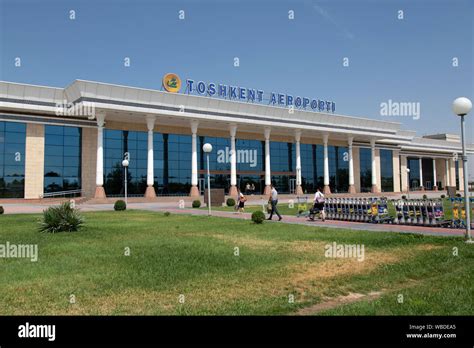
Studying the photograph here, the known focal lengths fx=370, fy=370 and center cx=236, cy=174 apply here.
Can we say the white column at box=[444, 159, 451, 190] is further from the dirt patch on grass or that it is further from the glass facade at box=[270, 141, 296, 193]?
the dirt patch on grass

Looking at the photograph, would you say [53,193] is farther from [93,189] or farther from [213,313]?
[213,313]

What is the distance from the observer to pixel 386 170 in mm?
73125

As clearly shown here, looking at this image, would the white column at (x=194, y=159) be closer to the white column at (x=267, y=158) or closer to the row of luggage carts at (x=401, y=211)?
the white column at (x=267, y=158)

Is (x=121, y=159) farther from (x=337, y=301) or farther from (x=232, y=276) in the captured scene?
(x=337, y=301)

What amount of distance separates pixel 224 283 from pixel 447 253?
634cm

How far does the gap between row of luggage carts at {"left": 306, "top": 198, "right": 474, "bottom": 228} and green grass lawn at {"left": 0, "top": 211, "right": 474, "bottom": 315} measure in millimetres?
4246

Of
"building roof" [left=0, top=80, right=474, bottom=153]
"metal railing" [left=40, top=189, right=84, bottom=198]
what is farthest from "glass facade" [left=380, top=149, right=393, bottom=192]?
"metal railing" [left=40, top=189, right=84, bottom=198]

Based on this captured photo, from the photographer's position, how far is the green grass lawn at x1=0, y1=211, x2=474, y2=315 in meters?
5.80

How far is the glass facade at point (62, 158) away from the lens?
41.8 metres

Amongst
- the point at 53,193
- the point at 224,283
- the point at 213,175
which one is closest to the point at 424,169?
the point at 213,175

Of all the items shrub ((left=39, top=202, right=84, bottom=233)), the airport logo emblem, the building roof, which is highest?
the airport logo emblem

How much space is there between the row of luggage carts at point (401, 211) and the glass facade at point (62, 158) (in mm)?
33059

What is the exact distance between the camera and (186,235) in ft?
46.9

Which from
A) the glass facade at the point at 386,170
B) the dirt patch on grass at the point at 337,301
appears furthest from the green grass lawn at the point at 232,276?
the glass facade at the point at 386,170
